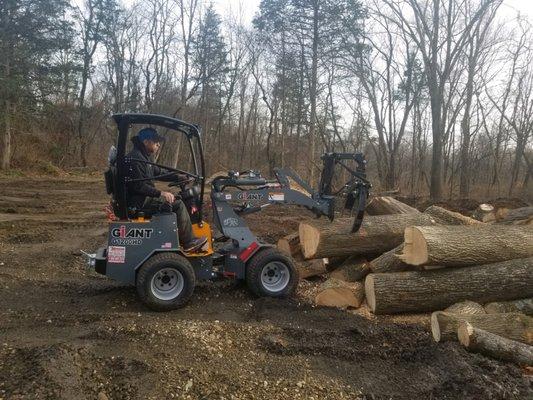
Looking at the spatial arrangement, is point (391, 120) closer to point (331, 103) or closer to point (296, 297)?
point (331, 103)

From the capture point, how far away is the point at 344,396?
3953 millimetres

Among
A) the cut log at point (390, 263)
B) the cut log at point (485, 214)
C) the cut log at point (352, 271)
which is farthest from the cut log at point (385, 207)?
the cut log at point (485, 214)

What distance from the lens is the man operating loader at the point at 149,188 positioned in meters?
5.81

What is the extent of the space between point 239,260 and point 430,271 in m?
2.58

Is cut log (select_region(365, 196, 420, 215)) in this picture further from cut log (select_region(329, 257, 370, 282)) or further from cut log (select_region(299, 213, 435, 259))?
cut log (select_region(329, 257, 370, 282))

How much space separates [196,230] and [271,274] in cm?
119

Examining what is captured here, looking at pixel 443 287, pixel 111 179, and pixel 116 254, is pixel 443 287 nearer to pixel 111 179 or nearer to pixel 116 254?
pixel 116 254

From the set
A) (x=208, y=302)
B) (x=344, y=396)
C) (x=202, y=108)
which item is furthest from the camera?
(x=202, y=108)

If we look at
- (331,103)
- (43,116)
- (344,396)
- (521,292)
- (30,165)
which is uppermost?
(331,103)

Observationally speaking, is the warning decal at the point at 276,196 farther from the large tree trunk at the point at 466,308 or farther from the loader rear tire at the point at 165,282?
the large tree trunk at the point at 466,308

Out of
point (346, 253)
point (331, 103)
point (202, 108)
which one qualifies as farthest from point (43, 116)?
point (346, 253)

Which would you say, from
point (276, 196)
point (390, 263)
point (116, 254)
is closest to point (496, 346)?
point (390, 263)

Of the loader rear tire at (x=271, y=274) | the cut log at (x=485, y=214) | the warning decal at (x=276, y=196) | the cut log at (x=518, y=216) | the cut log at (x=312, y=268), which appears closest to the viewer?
the loader rear tire at (x=271, y=274)

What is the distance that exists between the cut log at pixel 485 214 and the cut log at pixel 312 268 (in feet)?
19.6
